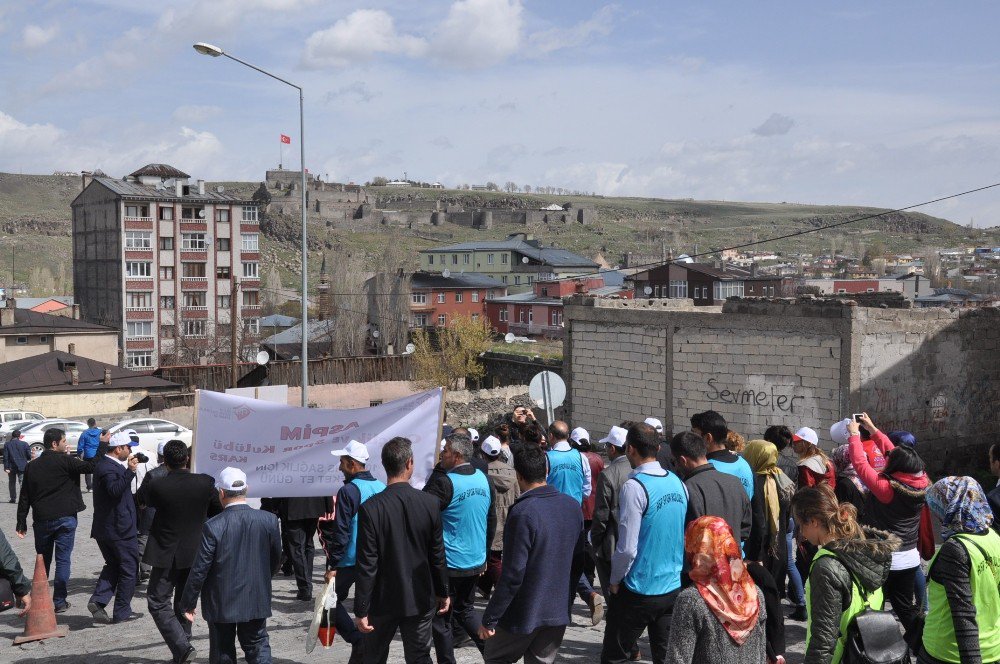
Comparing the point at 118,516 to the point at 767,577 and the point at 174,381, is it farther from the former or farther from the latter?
the point at 174,381

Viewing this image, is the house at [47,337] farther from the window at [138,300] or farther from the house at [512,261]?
the house at [512,261]

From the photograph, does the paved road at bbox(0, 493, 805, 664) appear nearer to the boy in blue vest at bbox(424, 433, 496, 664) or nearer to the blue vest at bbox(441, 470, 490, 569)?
the boy in blue vest at bbox(424, 433, 496, 664)

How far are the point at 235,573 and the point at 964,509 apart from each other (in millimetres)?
4682

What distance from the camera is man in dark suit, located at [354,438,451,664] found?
20.4 ft

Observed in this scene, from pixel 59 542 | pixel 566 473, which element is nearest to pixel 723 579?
pixel 566 473

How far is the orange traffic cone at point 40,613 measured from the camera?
873 cm

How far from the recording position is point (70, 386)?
133ft

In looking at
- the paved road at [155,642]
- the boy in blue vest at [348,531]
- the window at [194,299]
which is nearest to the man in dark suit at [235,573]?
the boy in blue vest at [348,531]

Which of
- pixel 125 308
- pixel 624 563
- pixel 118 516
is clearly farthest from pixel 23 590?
pixel 125 308

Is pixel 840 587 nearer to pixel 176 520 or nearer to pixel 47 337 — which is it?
pixel 176 520

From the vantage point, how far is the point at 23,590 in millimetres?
7820

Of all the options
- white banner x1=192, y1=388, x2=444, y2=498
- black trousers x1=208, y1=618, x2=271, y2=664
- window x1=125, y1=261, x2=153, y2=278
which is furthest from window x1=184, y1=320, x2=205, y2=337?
black trousers x1=208, y1=618, x2=271, y2=664

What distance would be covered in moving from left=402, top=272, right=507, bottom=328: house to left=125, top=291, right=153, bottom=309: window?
22.0 meters

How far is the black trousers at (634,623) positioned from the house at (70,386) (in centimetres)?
3833
